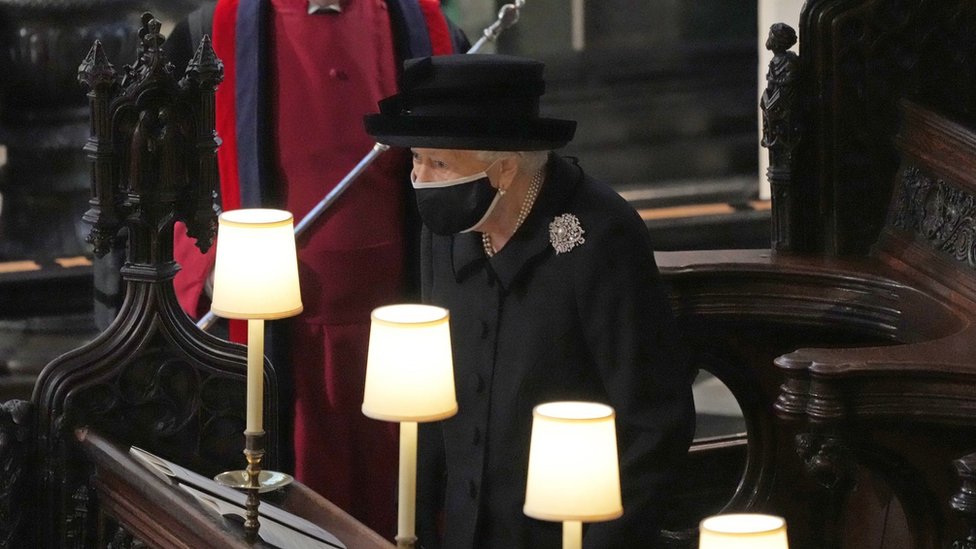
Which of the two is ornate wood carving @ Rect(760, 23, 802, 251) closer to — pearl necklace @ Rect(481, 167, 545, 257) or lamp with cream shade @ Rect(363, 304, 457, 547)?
pearl necklace @ Rect(481, 167, 545, 257)

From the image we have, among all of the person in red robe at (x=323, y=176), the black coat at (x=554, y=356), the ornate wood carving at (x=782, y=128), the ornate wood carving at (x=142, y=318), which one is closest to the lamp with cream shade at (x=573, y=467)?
the black coat at (x=554, y=356)

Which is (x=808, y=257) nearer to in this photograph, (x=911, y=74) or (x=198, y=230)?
(x=911, y=74)

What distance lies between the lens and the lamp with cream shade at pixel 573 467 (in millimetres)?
2311

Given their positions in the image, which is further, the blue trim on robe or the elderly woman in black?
the blue trim on robe

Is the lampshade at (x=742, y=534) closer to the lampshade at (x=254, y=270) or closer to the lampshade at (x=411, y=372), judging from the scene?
the lampshade at (x=411, y=372)

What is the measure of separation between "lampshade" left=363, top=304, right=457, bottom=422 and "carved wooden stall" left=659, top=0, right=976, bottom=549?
4.79 feet

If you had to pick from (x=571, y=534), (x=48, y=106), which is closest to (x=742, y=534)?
(x=571, y=534)

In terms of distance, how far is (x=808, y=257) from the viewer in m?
4.45

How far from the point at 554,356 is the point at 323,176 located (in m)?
1.41

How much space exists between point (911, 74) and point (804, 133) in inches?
12.0

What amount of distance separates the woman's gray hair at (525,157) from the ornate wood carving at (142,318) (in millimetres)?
561

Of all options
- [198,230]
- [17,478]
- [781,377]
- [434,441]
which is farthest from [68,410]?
[781,377]

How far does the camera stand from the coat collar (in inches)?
125

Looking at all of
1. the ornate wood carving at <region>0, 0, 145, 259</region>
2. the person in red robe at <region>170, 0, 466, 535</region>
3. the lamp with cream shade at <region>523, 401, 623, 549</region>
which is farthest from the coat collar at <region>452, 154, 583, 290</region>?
the ornate wood carving at <region>0, 0, 145, 259</region>
